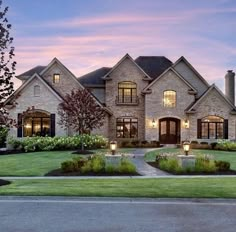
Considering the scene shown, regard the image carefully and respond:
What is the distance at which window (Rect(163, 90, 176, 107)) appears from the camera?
148 ft

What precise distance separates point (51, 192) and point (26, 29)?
64.0ft

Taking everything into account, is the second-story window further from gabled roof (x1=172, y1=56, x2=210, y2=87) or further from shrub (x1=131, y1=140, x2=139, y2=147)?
A: gabled roof (x1=172, y1=56, x2=210, y2=87)

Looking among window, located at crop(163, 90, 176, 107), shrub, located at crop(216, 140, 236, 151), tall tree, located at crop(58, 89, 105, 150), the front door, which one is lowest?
shrub, located at crop(216, 140, 236, 151)

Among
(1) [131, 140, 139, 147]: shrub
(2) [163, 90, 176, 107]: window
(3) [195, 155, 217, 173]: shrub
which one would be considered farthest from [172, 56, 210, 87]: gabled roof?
(3) [195, 155, 217, 173]: shrub

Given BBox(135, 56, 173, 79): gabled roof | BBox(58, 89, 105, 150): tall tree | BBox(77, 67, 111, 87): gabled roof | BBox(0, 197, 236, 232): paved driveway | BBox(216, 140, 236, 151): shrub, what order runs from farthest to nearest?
BBox(135, 56, 173, 79): gabled roof < BBox(77, 67, 111, 87): gabled roof < BBox(216, 140, 236, 151): shrub < BBox(58, 89, 105, 150): tall tree < BBox(0, 197, 236, 232): paved driveway

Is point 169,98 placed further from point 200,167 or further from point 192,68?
point 200,167

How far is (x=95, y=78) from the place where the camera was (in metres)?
47.6

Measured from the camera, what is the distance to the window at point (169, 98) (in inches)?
1774

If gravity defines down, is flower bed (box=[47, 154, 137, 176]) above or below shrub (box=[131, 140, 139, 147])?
below

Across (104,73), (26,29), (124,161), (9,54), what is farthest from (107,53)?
(9,54)

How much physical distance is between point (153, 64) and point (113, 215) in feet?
133

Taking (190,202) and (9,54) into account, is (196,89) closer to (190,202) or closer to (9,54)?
(9,54)

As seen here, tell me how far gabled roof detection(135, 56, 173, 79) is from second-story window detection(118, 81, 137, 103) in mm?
3247

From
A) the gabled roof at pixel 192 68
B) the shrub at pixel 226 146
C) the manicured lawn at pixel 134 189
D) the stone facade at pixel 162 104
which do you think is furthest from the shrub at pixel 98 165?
the gabled roof at pixel 192 68
